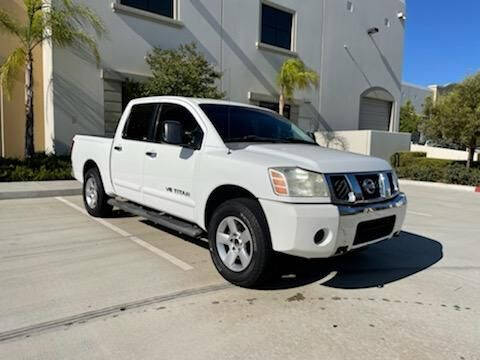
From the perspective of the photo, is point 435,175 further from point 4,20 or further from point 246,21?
point 4,20

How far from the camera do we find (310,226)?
3590 mm

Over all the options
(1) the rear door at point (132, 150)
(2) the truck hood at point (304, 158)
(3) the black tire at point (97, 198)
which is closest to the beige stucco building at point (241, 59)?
(3) the black tire at point (97, 198)

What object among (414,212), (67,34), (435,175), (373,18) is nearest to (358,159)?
(414,212)

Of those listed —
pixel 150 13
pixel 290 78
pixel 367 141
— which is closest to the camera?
pixel 150 13

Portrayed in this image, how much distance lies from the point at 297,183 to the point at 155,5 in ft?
45.3

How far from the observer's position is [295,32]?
2091 centimetres

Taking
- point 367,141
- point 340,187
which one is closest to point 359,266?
point 340,187

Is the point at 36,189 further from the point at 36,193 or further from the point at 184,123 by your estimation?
the point at 184,123

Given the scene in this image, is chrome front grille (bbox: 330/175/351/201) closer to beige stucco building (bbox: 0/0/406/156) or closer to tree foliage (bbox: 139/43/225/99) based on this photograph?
tree foliage (bbox: 139/43/225/99)

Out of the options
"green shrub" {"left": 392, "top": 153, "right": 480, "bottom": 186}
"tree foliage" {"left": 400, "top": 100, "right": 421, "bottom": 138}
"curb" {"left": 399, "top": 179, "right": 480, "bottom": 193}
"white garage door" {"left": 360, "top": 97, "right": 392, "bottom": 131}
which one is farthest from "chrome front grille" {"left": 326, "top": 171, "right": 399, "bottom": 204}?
"tree foliage" {"left": 400, "top": 100, "right": 421, "bottom": 138}

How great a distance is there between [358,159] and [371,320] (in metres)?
1.65

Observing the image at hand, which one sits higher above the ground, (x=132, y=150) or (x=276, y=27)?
(x=276, y=27)

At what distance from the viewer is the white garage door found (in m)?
26.1

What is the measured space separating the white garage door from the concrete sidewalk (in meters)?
20.1
